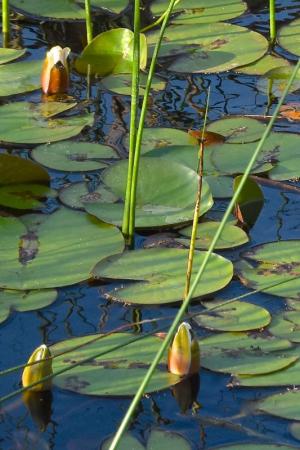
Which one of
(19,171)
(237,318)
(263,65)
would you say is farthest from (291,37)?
(237,318)

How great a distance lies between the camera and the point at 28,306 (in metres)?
2.18

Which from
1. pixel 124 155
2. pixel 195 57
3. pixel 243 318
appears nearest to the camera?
pixel 243 318

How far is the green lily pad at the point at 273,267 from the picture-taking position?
7.34 feet

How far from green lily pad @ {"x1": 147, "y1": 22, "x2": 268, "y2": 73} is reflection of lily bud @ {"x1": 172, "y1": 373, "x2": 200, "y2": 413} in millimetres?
1582

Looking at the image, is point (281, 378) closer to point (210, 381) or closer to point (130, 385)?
point (210, 381)

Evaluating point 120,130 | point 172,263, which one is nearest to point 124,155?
point 120,130

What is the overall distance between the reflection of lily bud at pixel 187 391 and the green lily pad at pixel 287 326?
21 centimetres

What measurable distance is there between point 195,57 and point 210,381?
5.50 feet

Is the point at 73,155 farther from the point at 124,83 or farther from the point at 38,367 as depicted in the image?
the point at 38,367

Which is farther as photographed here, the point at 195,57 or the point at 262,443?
the point at 195,57

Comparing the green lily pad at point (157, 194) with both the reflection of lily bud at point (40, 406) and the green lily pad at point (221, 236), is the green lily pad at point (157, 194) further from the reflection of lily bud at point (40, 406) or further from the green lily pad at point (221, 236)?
the reflection of lily bud at point (40, 406)

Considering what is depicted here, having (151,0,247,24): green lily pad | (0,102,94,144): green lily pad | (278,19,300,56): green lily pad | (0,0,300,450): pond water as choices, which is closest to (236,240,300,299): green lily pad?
(0,0,300,450): pond water

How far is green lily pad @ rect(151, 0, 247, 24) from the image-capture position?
12.1ft

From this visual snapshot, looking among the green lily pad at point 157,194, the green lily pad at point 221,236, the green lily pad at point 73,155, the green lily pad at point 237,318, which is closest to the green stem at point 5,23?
the green lily pad at point 73,155
